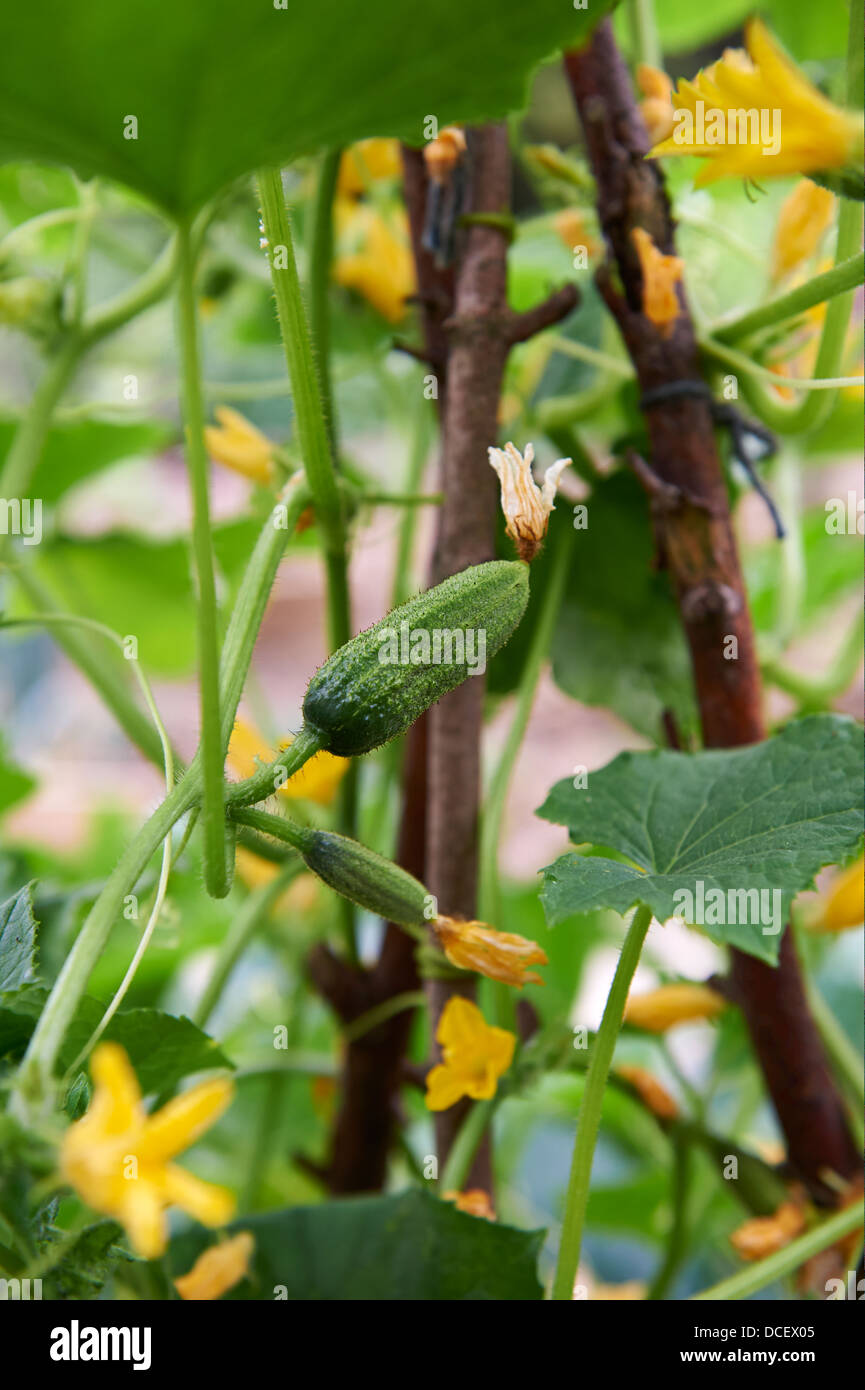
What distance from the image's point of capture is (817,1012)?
0.62 meters

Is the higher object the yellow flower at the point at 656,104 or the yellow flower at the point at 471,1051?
the yellow flower at the point at 656,104

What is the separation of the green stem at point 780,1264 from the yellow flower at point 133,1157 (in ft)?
0.92

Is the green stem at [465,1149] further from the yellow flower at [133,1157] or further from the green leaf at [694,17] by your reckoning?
the green leaf at [694,17]

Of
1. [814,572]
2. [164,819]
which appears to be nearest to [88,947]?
[164,819]

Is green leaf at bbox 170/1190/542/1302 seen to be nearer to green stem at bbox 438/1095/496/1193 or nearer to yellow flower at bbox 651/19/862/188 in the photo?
green stem at bbox 438/1095/496/1193

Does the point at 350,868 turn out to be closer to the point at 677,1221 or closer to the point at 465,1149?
the point at 465,1149

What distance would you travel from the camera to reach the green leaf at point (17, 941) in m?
0.42

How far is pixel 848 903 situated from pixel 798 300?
29 cm

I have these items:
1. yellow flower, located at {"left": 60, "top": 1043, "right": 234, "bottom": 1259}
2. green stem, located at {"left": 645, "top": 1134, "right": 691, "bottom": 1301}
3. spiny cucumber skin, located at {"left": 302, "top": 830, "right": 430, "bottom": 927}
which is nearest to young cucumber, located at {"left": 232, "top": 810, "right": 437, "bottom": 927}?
spiny cucumber skin, located at {"left": 302, "top": 830, "right": 430, "bottom": 927}

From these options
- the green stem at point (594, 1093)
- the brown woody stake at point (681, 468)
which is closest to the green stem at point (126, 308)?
the brown woody stake at point (681, 468)

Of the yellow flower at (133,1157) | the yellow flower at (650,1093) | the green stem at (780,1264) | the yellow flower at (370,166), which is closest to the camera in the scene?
the yellow flower at (133,1157)

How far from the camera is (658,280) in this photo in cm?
56

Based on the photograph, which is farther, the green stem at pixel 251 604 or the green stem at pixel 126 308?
the green stem at pixel 126 308

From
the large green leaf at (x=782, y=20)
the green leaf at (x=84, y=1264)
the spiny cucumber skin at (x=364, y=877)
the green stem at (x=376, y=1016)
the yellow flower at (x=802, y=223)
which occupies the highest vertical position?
the large green leaf at (x=782, y=20)
